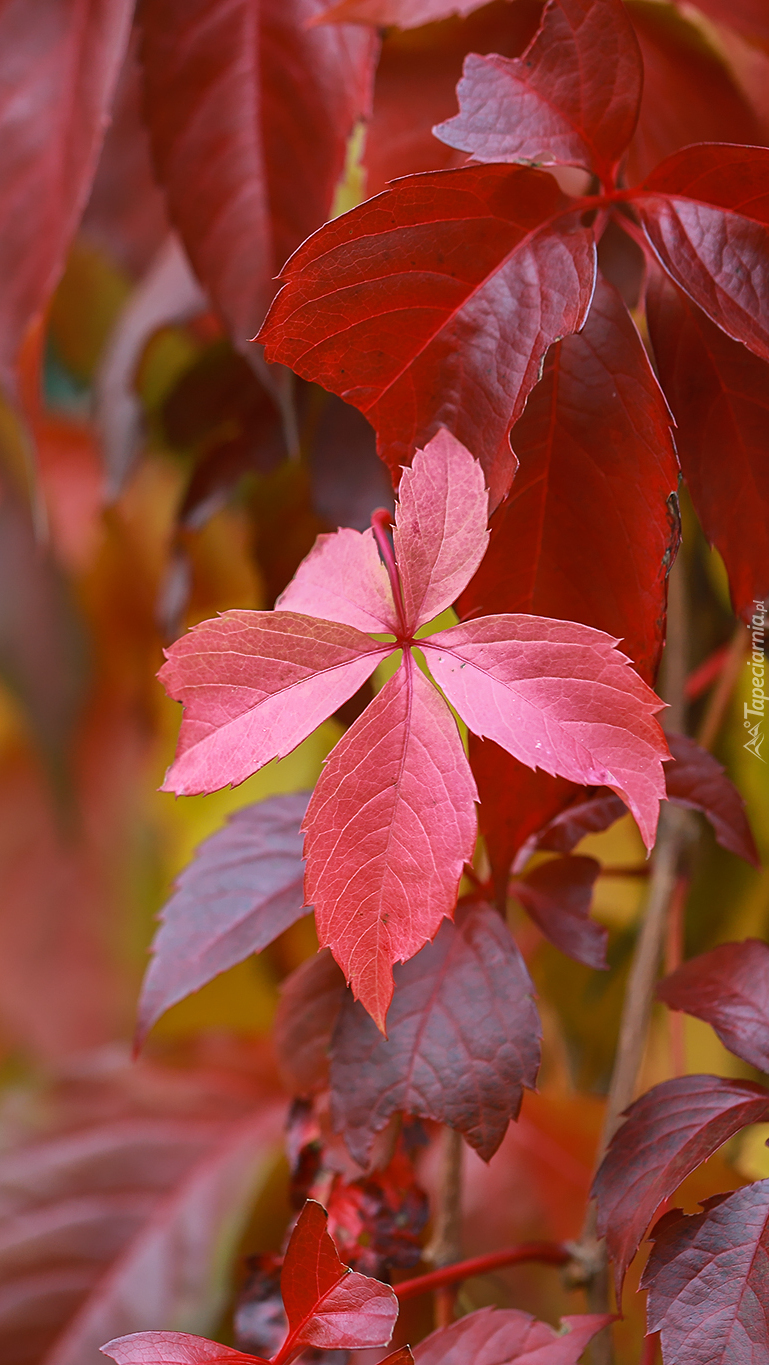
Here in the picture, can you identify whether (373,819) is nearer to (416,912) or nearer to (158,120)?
(416,912)

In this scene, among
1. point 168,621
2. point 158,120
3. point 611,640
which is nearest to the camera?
point 611,640

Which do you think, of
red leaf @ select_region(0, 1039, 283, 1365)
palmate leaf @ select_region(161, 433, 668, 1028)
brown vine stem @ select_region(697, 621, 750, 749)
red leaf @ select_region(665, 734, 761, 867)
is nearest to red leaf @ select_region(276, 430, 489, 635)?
palmate leaf @ select_region(161, 433, 668, 1028)

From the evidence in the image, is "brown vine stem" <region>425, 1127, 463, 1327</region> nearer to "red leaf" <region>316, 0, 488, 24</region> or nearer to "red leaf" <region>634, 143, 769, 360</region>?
"red leaf" <region>634, 143, 769, 360</region>

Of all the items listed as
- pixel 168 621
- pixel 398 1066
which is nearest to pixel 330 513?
pixel 168 621

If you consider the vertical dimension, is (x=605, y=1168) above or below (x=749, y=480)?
below

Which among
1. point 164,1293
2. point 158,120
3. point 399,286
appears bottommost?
point 164,1293
